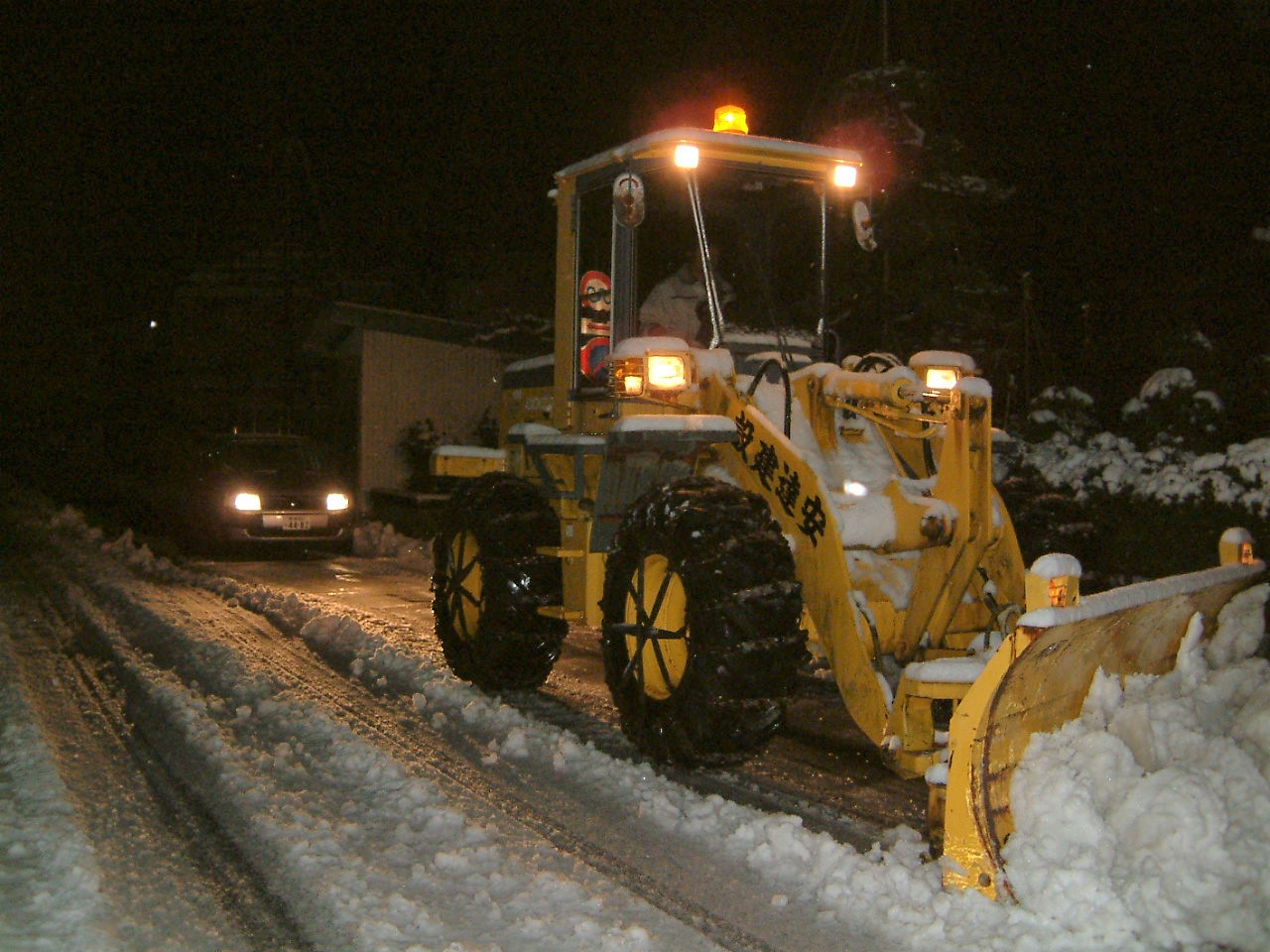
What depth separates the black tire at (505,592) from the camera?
6.96 metres

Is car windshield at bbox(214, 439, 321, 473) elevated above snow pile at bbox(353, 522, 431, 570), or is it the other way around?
car windshield at bbox(214, 439, 321, 473)

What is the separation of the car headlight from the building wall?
652 cm

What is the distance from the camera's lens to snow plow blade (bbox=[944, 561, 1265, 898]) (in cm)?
390

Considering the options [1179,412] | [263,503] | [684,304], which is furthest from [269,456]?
[1179,412]

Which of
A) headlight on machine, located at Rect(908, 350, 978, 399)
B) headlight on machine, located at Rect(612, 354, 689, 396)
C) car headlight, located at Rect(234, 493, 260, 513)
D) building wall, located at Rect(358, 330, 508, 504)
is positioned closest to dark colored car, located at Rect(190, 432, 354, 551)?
car headlight, located at Rect(234, 493, 260, 513)

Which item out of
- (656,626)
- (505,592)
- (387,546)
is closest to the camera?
(656,626)

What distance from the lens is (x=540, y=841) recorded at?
15.2ft

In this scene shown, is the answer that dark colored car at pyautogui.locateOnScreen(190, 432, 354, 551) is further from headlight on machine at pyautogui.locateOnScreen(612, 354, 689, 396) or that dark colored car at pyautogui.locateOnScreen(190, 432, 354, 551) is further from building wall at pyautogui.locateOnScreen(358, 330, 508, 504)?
headlight on machine at pyautogui.locateOnScreen(612, 354, 689, 396)

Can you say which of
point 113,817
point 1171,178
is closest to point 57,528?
point 113,817

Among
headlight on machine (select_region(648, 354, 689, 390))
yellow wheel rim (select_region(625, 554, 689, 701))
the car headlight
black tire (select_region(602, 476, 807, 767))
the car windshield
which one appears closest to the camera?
black tire (select_region(602, 476, 807, 767))

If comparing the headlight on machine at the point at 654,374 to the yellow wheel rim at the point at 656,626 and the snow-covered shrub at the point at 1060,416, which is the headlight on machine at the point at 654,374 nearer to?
the yellow wheel rim at the point at 656,626

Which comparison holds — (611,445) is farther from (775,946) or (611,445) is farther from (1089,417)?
(1089,417)

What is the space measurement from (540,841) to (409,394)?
58.2ft

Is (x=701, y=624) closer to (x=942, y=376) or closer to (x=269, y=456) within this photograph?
(x=942, y=376)
